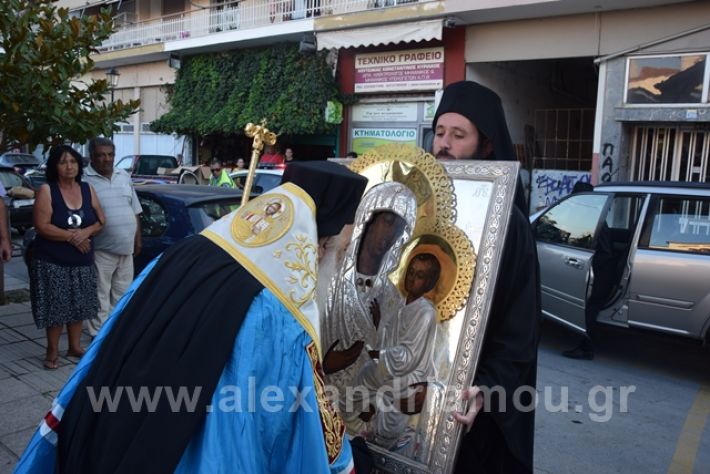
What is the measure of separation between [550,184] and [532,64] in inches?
152

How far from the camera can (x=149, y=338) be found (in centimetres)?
154

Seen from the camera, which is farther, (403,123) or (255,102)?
(255,102)

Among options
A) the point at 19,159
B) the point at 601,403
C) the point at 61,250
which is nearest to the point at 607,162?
the point at 601,403

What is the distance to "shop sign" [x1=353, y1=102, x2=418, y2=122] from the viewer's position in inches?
611

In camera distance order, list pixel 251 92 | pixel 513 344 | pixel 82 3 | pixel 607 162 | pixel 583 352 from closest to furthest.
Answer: pixel 513 344 → pixel 583 352 → pixel 607 162 → pixel 251 92 → pixel 82 3

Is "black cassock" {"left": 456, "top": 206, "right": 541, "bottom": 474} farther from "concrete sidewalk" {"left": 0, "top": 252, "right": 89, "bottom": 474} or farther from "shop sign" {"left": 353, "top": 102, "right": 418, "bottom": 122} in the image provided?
"shop sign" {"left": 353, "top": 102, "right": 418, "bottom": 122}

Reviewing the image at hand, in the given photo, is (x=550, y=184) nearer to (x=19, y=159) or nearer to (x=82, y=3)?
(x=19, y=159)

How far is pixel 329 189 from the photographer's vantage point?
170 cm

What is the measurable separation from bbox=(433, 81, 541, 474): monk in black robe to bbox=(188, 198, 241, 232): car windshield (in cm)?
438

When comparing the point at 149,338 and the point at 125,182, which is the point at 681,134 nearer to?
the point at 125,182

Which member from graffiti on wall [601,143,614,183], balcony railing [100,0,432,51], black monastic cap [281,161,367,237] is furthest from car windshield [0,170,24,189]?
black monastic cap [281,161,367,237]

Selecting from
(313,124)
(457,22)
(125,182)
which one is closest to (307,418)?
(125,182)

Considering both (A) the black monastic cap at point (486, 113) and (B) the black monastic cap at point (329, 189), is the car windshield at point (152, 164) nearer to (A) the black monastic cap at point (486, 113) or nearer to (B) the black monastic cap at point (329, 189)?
(A) the black monastic cap at point (486, 113)

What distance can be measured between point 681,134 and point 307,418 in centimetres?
1219
